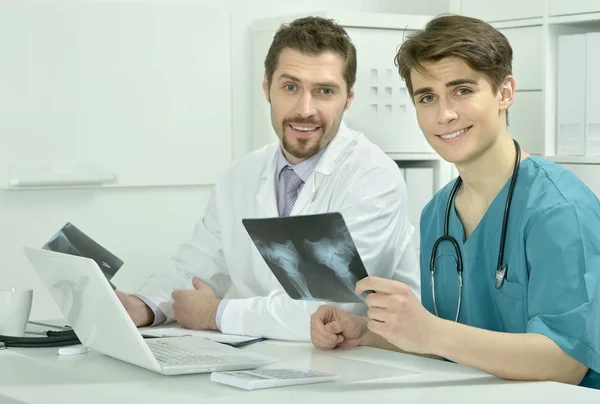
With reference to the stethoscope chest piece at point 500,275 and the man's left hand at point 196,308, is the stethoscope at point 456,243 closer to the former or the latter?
the stethoscope chest piece at point 500,275

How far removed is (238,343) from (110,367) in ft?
1.07

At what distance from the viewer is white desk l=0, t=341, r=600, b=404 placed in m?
1.48

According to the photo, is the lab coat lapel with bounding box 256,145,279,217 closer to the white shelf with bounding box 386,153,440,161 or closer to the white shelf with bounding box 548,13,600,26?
the white shelf with bounding box 386,153,440,161

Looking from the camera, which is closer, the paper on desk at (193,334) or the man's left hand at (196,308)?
the paper on desk at (193,334)

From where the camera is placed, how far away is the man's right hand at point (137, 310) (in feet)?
7.27

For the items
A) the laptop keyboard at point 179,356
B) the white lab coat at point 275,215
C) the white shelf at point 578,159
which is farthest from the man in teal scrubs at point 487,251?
the white shelf at point 578,159

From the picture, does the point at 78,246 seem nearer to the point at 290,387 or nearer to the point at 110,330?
the point at 110,330

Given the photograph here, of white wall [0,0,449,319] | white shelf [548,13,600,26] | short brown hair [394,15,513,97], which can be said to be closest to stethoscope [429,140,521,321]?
short brown hair [394,15,513,97]

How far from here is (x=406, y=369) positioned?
171 centimetres

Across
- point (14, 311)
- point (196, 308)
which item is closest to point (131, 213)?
point (196, 308)

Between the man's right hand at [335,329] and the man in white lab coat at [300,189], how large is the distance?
0.85ft

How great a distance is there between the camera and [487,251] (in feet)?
6.10

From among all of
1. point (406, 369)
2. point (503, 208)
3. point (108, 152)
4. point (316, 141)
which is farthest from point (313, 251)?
point (108, 152)

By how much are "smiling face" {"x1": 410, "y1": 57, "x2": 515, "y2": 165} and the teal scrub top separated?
0.10m
